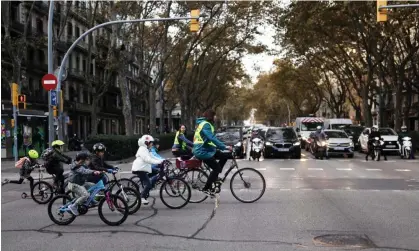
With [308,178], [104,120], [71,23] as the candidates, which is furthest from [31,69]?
[308,178]

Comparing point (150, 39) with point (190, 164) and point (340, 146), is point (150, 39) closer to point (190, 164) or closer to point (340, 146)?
point (340, 146)

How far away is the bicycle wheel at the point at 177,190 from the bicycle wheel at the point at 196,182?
25cm

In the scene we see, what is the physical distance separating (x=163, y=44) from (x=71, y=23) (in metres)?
19.3

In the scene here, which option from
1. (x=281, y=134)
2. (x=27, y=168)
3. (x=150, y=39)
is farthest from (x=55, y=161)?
(x=150, y=39)

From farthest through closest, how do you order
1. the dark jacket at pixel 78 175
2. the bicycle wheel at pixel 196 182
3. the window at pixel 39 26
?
the window at pixel 39 26 → the bicycle wheel at pixel 196 182 → the dark jacket at pixel 78 175

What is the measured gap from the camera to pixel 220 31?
34.5 m

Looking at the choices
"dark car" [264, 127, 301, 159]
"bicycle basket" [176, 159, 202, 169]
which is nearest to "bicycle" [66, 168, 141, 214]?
"bicycle basket" [176, 159, 202, 169]

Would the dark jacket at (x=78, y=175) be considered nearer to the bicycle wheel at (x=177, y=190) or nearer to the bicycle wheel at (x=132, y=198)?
the bicycle wheel at (x=132, y=198)

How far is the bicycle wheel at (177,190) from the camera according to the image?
9273mm

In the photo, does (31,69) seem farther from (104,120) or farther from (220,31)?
(104,120)

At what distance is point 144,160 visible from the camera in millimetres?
9156

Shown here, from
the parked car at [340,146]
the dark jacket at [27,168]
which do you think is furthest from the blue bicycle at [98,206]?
the parked car at [340,146]

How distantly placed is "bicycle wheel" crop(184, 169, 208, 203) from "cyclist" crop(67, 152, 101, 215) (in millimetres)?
2232

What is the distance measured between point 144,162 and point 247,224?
2.60 m
